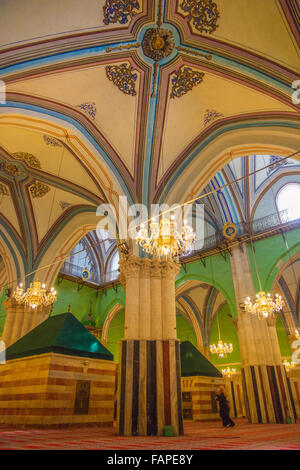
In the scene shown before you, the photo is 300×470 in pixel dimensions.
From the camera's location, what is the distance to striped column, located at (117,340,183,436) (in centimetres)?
568

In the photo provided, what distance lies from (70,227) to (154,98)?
5935 millimetres

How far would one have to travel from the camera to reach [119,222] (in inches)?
320

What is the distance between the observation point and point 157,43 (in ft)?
20.5

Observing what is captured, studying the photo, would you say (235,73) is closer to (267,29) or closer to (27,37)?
(267,29)

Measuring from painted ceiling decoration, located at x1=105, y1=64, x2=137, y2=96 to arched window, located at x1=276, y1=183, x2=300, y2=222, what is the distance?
7195 mm

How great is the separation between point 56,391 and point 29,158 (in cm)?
652

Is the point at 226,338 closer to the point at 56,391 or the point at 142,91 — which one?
the point at 56,391

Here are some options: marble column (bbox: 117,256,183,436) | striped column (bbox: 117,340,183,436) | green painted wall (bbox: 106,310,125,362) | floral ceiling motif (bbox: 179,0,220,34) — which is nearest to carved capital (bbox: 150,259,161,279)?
marble column (bbox: 117,256,183,436)

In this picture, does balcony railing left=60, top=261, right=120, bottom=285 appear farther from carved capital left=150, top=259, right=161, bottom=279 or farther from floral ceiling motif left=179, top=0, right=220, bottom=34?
floral ceiling motif left=179, top=0, right=220, bottom=34

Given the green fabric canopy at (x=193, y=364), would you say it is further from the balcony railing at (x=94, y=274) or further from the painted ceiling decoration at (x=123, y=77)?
the painted ceiling decoration at (x=123, y=77)

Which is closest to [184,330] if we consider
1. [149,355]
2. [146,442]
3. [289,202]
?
[289,202]

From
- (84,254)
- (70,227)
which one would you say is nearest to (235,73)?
(70,227)

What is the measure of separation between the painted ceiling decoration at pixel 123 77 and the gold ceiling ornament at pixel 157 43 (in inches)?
21.4
